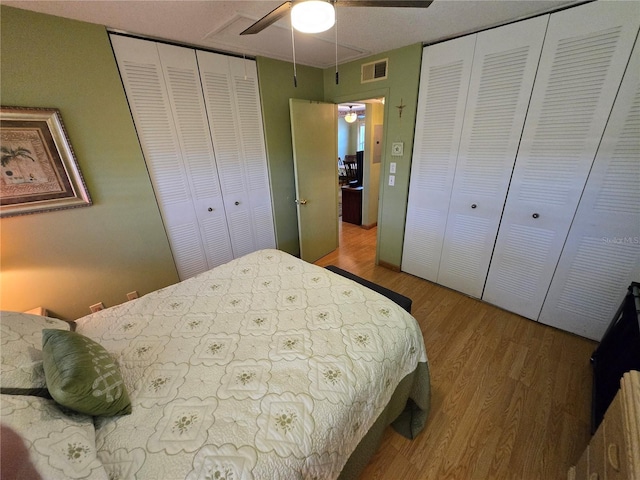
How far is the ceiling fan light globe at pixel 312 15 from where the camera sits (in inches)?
38.7

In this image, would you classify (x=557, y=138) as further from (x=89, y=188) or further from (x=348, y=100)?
(x=89, y=188)

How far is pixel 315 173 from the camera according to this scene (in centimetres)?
→ 296

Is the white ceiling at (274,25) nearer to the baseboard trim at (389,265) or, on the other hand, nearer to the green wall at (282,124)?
the green wall at (282,124)

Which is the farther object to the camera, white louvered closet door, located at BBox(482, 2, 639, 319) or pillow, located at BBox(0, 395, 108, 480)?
white louvered closet door, located at BBox(482, 2, 639, 319)

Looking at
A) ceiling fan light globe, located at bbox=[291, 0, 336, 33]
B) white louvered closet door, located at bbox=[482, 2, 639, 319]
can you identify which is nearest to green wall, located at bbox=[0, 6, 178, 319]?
ceiling fan light globe, located at bbox=[291, 0, 336, 33]

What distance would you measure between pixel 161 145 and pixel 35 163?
0.75m

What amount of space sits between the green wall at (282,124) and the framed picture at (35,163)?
157 centimetres

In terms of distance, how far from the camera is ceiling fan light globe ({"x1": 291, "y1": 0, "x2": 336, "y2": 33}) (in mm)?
983

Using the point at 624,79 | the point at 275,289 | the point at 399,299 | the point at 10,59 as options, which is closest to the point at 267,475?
the point at 275,289

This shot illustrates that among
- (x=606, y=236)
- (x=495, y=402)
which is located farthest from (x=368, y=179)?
(x=495, y=402)

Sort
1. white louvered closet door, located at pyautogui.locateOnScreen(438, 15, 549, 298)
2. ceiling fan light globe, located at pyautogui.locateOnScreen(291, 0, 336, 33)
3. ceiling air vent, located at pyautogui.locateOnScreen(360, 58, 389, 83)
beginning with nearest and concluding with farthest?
ceiling fan light globe, located at pyautogui.locateOnScreen(291, 0, 336, 33) → white louvered closet door, located at pyautogui.locateOnScreen(438, 15, 549, 298) → ceiling air vent, located at pyautogui.locateOnScreen(360, 58, 389, 83)

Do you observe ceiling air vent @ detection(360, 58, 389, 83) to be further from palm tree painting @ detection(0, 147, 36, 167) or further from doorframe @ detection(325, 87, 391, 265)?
palm tree painting @ detection(0, 147, 36, 167)

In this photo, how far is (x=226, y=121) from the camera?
7.59 ft

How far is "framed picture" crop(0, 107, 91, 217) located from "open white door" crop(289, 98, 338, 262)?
1798 mm
